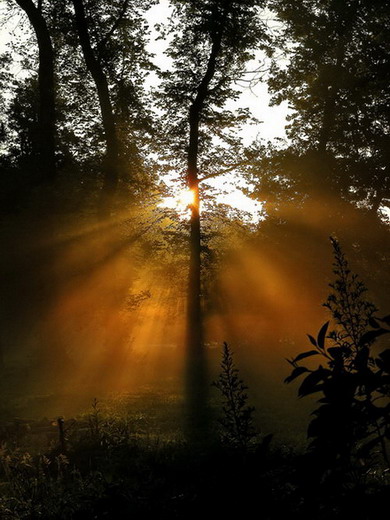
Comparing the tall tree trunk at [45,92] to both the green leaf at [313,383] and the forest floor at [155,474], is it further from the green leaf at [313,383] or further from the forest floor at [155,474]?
the green leaf at [313,383]

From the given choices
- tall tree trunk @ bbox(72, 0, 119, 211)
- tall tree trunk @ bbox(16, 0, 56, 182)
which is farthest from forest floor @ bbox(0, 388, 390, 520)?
tall tree trunk @ bbox(16, 0, 56, 182)

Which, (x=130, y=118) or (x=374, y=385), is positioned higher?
(x=130, y=118)

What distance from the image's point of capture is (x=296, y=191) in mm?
22188

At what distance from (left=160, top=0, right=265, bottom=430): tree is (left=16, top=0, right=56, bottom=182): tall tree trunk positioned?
4989 millimetres

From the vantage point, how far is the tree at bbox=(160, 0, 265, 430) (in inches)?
787

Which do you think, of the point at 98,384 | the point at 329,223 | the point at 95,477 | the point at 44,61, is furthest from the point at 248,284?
the point at 95,477

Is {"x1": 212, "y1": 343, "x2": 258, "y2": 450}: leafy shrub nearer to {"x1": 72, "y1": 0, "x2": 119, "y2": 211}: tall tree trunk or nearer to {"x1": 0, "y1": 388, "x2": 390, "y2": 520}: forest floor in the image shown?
{"x1": 0, "y1": 388, "x2": 390, "y2": 520}: forest floor

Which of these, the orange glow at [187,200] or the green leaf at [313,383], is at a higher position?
the orange glow at [187,200]

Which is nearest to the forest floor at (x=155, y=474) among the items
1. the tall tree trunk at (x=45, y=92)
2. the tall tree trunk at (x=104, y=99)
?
the tall tree trunk at (x=104, y=99)

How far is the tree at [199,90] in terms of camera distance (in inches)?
787

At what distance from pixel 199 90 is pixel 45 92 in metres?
6.75

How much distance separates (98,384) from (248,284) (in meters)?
8.16

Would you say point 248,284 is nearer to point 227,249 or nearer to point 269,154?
point 227,249

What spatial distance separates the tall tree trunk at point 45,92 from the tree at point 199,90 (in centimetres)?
499
